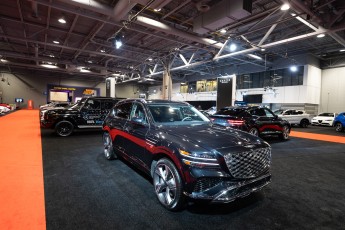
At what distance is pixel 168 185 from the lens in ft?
8.38

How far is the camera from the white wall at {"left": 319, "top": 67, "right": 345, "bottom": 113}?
1831cm

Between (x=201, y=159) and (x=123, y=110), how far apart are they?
2530mm

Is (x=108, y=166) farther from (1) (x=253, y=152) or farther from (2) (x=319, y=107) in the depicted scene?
(2) (x=319, y=107)

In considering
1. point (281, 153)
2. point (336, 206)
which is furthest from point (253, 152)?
point (281, 153)

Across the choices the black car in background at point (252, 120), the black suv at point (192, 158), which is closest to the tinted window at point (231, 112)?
the black car in background at point (252, 120)

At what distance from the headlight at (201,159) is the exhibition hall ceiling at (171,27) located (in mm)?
5584

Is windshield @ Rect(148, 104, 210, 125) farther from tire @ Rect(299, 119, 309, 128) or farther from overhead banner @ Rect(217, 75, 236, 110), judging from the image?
tire @ Rect(299, 119, 309, 128)

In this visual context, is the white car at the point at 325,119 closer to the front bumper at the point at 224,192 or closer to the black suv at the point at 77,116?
the black suv at the point at 77,116

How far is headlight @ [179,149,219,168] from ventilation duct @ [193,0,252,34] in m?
5.55

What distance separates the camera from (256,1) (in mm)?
7656

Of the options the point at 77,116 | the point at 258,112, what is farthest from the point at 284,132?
the point at 77,116

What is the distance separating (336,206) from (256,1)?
25.3 feet

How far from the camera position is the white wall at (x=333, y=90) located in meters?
18.3

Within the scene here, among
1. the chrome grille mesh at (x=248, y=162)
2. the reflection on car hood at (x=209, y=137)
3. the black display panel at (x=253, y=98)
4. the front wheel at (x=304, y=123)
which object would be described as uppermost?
the black display panel at (x=253, y=98)
